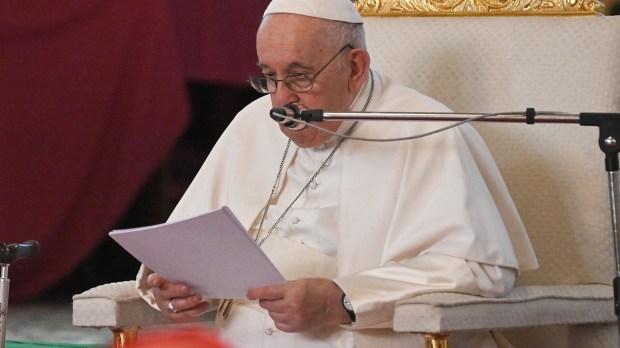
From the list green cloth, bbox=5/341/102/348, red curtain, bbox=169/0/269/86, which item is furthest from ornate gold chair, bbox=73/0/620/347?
red curtain, bbox=169/0/269/86

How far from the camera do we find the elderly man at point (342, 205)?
112 inches

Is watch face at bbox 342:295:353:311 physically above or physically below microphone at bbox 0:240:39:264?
below

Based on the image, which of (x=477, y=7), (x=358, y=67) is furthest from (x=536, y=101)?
(x=358, y=67)

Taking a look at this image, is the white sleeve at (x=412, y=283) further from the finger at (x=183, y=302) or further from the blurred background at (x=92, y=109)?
the blurred background at (x=92, y=109)

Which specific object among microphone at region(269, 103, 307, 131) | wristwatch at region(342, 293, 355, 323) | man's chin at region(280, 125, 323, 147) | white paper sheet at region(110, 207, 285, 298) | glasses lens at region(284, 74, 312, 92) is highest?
glasses lens at region(284, 74, 312, 92)

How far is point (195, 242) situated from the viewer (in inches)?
108

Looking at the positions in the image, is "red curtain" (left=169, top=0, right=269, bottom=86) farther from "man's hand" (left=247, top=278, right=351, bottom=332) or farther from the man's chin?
"man's hand" (left=247, top=278, right=351, bottom=332)

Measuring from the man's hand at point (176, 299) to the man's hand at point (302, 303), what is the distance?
0.84ft

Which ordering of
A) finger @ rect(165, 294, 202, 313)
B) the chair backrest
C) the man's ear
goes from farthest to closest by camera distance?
the chair backrest → the man's ear → finger @ rect(165, 294, 202, 313)

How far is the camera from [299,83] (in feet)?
10.3

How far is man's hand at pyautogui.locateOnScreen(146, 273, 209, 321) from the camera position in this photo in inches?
117

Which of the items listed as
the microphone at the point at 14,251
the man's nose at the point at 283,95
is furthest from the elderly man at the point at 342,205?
the microphone at the point at 14,251

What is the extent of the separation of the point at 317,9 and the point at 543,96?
80 centimetres

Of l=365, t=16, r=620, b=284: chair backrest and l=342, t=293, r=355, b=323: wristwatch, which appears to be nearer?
l=342, t=293, r=355, b=323: wristwatch
